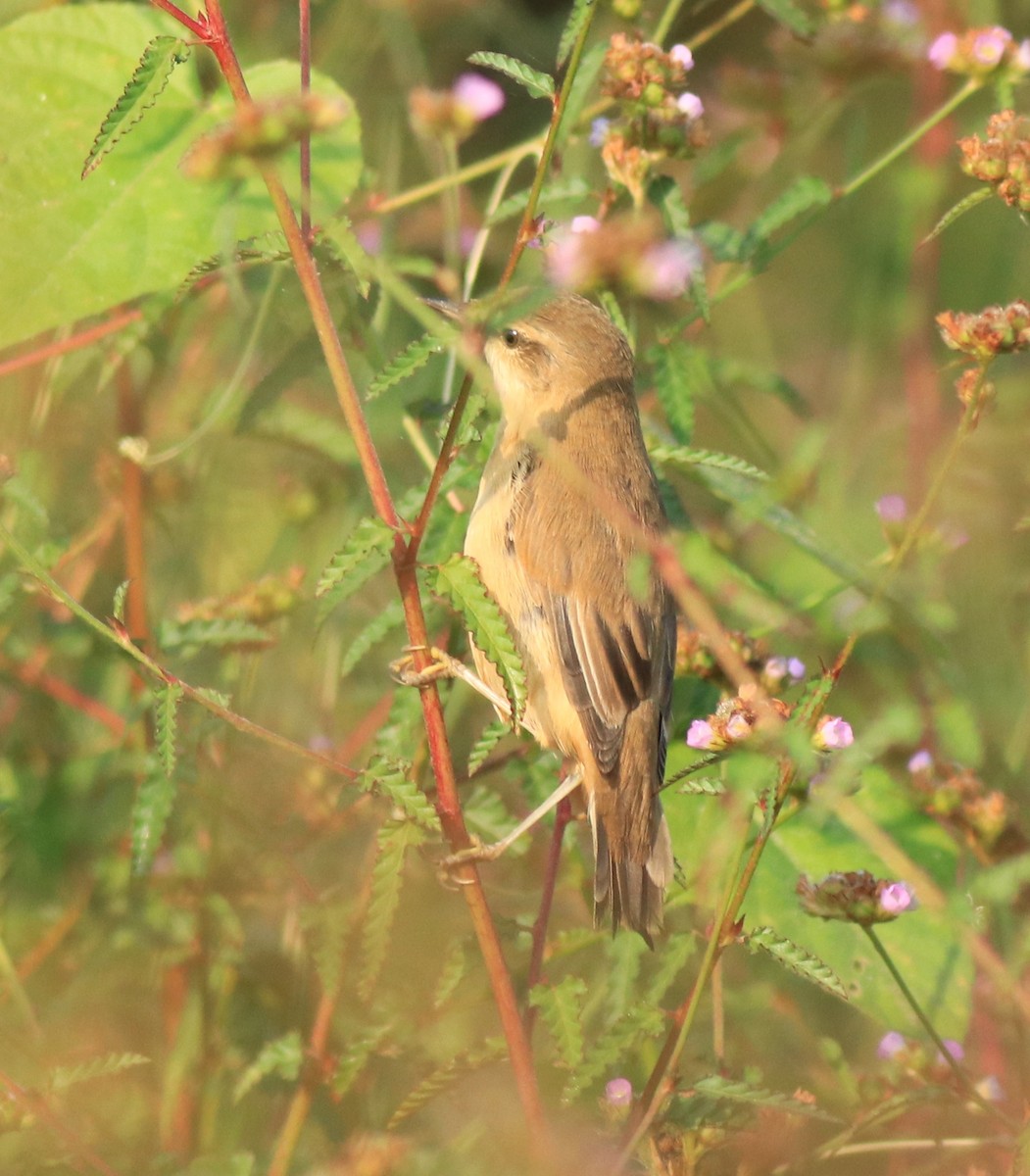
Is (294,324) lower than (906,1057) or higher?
higher

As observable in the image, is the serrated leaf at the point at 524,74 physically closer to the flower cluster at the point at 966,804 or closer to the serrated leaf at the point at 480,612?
the serrated leaf at the point at 480,612

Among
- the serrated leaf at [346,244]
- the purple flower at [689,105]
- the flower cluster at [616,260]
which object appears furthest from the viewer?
the purple flower at [689,105]

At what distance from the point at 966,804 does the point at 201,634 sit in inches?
71.2

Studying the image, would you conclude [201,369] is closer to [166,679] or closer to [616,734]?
[616,734]

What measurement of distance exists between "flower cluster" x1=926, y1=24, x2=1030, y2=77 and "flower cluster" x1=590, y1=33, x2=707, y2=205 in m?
0.71

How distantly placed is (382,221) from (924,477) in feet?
7.88

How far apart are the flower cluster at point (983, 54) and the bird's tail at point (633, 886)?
78.5 inches

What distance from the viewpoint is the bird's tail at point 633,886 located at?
3227 mm

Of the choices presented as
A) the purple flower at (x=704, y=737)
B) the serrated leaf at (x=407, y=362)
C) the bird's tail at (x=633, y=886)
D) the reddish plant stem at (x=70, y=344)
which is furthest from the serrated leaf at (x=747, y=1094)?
the reddish plant stem at (x=70, y=344)

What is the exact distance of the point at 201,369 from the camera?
15.9 ft

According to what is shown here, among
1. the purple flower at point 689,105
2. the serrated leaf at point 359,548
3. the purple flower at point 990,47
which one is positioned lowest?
the serrated leaf at point 359,548

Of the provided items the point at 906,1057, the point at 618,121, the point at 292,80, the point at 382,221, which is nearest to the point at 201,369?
the point at 382,221

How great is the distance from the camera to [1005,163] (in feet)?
9.50

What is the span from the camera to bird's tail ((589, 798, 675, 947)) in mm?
3227
